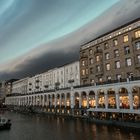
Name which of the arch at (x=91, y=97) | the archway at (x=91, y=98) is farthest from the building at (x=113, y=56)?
the archway at (x=91, y=98)

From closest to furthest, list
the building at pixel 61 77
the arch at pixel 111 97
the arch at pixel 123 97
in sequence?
the arch at pixel 123 97, the arch at pixel 111 97, the building at pixel 61 77

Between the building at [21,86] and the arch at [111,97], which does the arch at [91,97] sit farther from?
the building at [21,86]

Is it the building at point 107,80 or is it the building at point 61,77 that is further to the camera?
the building at point 61,77

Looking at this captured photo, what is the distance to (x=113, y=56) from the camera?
6838cm

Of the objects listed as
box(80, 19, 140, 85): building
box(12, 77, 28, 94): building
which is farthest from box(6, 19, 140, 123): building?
box(12, 77, 28, 94): building

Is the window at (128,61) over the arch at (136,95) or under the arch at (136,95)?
over

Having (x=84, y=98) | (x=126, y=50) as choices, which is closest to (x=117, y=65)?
(x=126, y=50)

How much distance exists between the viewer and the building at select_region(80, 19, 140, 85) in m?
61.0

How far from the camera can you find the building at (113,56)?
6097 centimetres

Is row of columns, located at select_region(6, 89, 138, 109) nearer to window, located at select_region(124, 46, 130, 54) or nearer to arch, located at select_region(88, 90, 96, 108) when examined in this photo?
arch, located at select_region(88, 90, 96, 108)

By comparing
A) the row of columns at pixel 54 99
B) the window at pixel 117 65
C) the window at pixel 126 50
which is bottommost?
the row of columns at pixel 54 99

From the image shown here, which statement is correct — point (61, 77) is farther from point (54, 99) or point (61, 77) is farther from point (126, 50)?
point (126, 50)

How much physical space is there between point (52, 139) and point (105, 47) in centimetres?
4444

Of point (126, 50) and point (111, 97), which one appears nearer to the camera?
point (126, 50)
